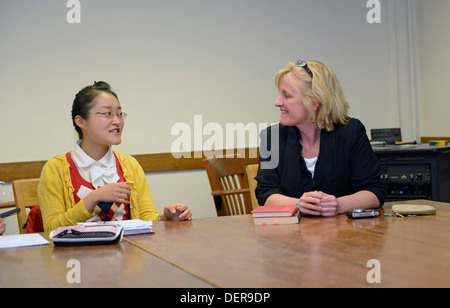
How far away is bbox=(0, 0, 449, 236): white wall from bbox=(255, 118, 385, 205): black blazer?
180cm

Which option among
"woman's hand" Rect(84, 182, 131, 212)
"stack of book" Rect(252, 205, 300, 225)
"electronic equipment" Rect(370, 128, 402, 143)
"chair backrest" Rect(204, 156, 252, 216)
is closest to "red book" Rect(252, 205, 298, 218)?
"stack of book" Rect(252, 205, 300, 225)

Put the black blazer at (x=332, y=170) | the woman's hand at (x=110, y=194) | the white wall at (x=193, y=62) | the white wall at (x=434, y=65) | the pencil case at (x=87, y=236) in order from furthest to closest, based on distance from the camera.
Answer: the white wall at (x=434, y=65) < the white wall at (x=193, y=62) < the black blazer at (x=332, y=170) < the woman's hand at (x=110, y=194) < the pencil case at (x=87, y=236)

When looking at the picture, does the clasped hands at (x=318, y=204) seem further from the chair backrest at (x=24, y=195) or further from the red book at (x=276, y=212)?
the chair backrest at (x=24, y=195)

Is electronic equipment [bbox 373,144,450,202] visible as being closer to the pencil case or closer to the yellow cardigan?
the yellow cardigan

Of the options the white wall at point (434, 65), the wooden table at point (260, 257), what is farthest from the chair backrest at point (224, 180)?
the white wall at point (434, 65)

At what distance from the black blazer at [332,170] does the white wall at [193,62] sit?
180cm

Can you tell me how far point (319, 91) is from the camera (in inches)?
101

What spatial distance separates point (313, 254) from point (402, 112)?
3.86 meters

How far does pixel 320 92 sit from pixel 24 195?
4.89ft

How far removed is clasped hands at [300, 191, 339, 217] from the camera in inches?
84.8

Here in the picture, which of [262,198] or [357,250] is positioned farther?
[262,198]

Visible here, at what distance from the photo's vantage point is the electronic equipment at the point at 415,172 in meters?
3.67
